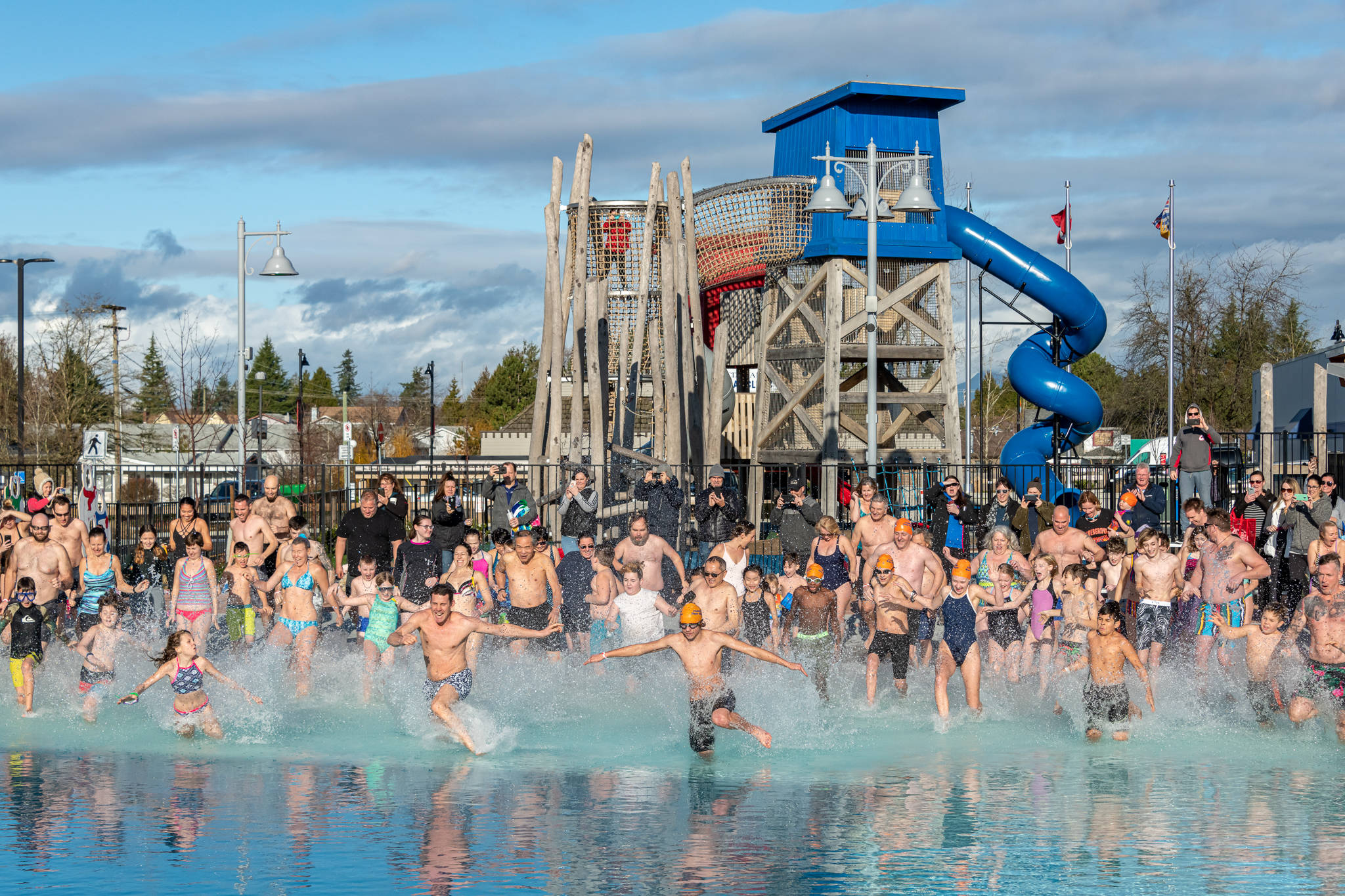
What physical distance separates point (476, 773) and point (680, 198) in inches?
519

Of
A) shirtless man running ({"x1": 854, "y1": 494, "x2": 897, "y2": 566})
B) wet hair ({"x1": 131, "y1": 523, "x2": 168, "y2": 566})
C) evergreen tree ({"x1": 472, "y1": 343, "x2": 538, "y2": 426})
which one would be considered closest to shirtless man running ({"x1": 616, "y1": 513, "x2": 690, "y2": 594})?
shirtless man running ({"x1": 854, "y1": 494, "x2": 897, "y2": 566})

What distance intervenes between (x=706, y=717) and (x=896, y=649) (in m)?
2.34

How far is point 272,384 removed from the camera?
132m

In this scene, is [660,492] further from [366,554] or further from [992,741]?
[992,741]

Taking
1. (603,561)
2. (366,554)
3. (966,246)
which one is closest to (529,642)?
(603,561)

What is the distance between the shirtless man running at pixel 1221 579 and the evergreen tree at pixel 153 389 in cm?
4063

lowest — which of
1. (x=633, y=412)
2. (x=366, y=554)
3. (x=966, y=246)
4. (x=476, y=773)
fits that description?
(x=476, y=773)

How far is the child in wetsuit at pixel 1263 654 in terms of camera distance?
11695 millimetres

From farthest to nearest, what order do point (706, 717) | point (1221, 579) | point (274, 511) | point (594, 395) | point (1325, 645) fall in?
point (594, 395) → point (274, 511) → point (1221, 579) → point (1325, 645) → point (706, 717)

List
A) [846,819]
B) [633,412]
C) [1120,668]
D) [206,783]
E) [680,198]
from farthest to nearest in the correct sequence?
[633,412] → [680,198] → [1120,668] → [206,783] → [846,819]

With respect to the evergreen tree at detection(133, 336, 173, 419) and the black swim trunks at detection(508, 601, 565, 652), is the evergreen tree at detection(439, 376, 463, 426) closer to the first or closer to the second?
the evergreen tree at detection(133, 336, 173, 419)

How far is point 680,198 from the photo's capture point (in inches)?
864

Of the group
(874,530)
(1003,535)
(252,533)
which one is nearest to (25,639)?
(252,533)

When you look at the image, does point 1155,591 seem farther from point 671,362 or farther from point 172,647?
point 671,362
